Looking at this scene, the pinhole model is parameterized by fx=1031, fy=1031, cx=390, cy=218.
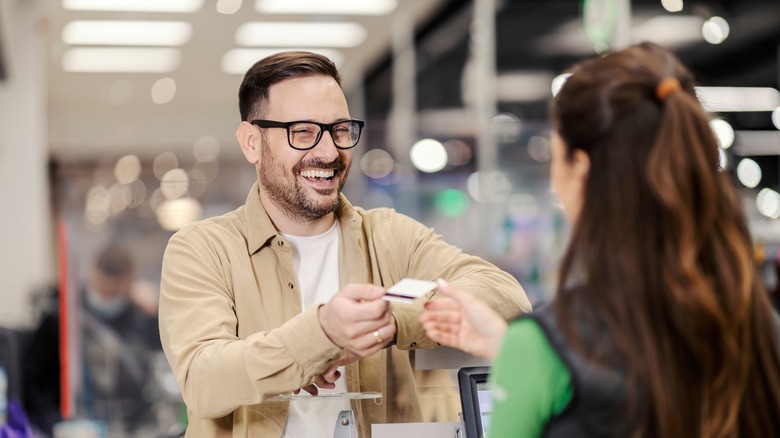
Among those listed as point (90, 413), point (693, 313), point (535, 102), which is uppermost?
point (535, 102)

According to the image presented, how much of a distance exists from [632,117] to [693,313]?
26 centimetres

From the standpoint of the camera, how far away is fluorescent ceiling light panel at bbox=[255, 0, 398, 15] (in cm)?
1051

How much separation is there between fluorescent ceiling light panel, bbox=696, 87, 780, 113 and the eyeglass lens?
8554 millimetres

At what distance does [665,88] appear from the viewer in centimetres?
133

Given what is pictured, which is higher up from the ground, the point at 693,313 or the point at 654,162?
the point at 654,162

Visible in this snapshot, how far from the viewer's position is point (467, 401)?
1.85 metres

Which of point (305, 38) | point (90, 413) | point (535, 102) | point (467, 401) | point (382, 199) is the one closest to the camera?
point (467, 401)

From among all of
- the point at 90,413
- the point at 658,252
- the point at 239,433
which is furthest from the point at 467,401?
the point at 90,413

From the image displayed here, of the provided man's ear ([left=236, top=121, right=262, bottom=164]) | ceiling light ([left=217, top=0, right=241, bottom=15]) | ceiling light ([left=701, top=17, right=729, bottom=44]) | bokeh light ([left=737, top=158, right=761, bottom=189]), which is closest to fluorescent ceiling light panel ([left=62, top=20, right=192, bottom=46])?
ceiling light ([left=217, top=0, right=241, bottom=15])

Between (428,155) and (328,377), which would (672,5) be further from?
(328,377)

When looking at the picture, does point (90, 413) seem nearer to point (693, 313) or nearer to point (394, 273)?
point (394, 273)

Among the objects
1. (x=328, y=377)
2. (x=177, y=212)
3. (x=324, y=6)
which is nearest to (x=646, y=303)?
A: (x=328, y=377)

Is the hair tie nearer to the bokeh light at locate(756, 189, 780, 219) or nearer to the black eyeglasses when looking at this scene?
the black eyeglasses

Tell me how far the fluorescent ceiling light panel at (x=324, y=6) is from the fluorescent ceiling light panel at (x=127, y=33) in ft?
3.69
